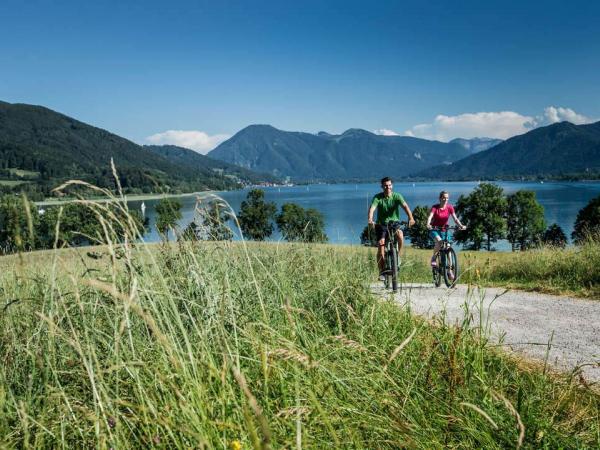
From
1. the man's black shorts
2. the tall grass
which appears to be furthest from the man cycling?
the tall grass

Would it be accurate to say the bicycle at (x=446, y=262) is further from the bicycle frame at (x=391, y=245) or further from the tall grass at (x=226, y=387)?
the tall grass at (x=226, y=387)

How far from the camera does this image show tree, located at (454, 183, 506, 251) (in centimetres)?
7319

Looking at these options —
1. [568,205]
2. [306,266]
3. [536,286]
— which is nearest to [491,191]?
[536,286]

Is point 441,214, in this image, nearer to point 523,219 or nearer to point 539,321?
point 539,321

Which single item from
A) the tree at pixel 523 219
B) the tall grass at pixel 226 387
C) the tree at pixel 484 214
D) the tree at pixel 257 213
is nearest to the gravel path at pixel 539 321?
the tall grass at pixel 226 387

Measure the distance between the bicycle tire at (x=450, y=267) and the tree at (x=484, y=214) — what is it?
213 ft

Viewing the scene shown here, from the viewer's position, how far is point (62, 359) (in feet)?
10.2

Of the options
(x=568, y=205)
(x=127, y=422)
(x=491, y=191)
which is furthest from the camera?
(x=568, y=205)

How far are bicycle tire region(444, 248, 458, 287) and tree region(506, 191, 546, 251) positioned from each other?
231 feet

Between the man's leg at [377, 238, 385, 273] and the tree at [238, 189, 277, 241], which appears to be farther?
the tree at [238, 189, 277, 241]

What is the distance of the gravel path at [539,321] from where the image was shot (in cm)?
563

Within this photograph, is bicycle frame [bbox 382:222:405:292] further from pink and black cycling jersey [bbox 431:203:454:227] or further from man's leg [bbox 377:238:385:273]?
pink and black cycling jersey [bbox 431:203:454:227]

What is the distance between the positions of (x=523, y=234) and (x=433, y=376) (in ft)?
272

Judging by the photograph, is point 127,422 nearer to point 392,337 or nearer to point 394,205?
point 392,337
